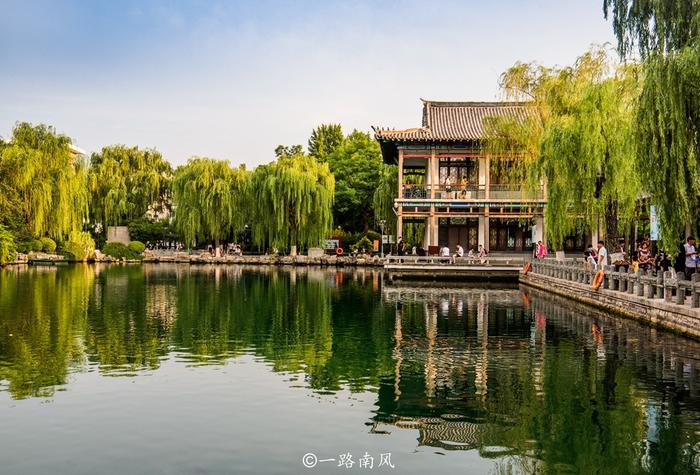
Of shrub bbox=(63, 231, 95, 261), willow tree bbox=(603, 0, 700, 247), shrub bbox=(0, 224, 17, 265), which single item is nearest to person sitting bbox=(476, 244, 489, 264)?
willow tree bbox=(603, 0, 700, 247)

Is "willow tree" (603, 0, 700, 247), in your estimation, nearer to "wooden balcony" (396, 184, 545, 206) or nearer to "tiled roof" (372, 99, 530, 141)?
"tiled roof" (372, 99, 530, 141)

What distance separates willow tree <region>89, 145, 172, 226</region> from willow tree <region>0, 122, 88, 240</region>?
4.43 m

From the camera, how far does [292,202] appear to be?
4016 centimetres

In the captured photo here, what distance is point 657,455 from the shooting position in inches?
255

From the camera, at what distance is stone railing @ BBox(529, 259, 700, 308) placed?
12555 millimetres

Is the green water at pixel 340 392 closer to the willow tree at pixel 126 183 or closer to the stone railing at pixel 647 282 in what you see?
the stone railing at pixel 647 282

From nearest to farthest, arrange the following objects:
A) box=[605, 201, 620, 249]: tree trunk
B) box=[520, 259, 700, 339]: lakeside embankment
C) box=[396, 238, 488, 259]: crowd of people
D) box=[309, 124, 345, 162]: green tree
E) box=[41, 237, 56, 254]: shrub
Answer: box=[520, 259, 700, 339]: lakeside embankment < box=[605, 201, 620, 249]: tree trunk < box=[396, 238, 488, 259]: crowd of people < box=[41, 237, 56, 254]: shrub < box=[309, 124, 345, 162]: green tree

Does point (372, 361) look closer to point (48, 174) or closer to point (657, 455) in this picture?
point (657, 455)

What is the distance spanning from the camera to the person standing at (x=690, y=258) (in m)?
13.3

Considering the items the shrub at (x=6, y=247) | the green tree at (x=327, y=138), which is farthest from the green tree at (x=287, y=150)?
the shrub at (x=6, y=247)

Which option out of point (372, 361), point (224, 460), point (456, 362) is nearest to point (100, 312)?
point (372, 361)

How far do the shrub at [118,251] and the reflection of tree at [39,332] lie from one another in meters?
17.7

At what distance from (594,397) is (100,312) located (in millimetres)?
12038

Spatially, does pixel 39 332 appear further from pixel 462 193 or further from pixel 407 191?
pixel 462 193
